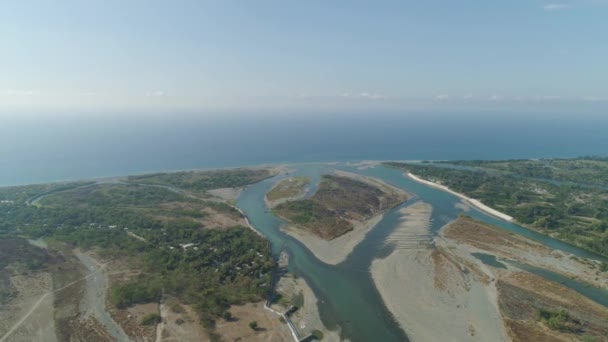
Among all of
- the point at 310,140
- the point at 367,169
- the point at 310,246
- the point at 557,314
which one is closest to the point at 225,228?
the point at 310,246

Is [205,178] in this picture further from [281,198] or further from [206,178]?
[281,198]

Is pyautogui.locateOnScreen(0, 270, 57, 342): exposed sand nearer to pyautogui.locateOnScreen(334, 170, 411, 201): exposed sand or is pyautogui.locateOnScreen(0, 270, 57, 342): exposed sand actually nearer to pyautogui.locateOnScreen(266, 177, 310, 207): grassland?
pyautogui.locateOnScreen(266, 177, 310, 207): grassland

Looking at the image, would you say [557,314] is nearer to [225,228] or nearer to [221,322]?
[221,322]

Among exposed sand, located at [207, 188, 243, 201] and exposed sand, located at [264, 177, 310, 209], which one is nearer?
exposed sand, located at [264, 177, 310, 209]

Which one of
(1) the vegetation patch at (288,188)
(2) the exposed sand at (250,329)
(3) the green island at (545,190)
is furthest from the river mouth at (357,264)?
(2) the exposed sand at (250,329)

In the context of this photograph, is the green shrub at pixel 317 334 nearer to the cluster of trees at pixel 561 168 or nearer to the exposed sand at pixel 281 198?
the exposed sand at pixel 281 198

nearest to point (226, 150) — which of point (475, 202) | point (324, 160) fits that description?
point (324, 160)

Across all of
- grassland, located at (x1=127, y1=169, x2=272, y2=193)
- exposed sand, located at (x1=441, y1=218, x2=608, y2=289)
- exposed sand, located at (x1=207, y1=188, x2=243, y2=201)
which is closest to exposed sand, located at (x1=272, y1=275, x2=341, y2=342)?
exposed sand, located at (x1=441, y1=218, x2=608, y2=289)
